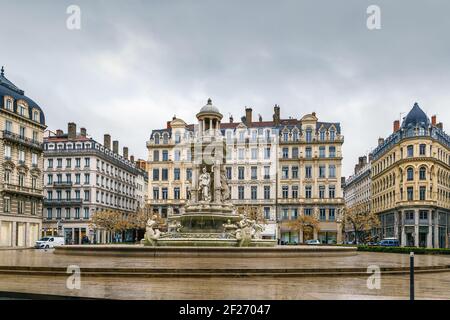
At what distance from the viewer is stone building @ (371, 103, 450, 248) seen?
250 feet

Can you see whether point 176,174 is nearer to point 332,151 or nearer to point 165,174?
point 165,174

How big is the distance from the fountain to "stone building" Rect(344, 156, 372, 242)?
6404 centimetres

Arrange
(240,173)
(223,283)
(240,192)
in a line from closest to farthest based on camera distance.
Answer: (223,283) < (240,192) < (240,173)

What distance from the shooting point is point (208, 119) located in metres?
37.9

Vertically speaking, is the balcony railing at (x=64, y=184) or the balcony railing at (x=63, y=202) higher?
the balcony railing at (x=64, y=184)

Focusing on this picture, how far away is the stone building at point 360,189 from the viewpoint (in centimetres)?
10561

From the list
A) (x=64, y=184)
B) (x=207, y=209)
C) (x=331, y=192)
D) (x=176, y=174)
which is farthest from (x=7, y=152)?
(x=331, y=192)

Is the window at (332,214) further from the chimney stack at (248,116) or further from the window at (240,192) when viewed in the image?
the chimney stack at (248,116)

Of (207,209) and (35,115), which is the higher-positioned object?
(35,115)

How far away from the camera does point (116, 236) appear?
9525 centimetres

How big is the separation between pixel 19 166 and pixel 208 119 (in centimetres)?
3872

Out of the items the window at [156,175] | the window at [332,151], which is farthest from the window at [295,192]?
the window at [156,175]
